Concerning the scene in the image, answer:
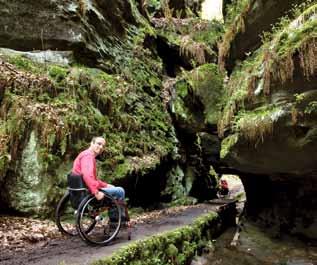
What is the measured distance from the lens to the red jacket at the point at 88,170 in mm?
5379

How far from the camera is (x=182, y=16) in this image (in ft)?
70.0

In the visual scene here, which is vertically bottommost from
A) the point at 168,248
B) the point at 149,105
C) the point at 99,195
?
the point at 168,248

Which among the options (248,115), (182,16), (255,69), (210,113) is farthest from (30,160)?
(182,16)

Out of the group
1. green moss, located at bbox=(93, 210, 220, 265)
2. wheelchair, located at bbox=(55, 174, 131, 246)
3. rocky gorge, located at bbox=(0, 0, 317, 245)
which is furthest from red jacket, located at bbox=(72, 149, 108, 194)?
rocky gorge, located at bbox=(0, 0, 317, 245)

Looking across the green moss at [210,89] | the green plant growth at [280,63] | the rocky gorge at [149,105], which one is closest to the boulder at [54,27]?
the rocky gorge at [149,105]

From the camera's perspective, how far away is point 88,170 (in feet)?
17.9

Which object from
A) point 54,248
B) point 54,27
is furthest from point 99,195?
point 54,27

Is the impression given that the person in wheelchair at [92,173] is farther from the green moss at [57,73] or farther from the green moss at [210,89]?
the green moss at [210,89]

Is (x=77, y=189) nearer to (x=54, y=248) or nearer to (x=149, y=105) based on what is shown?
(x=54, y=248)

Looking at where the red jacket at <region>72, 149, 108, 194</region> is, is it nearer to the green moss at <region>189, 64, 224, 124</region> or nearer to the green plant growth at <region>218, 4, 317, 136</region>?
the green plant growth at <region>218, 4, 317, 136</region>

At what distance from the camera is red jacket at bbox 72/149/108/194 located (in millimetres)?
5379

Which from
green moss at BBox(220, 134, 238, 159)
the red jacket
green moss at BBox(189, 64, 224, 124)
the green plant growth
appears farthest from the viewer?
green moss at BBox(189, 64, 224, 124)

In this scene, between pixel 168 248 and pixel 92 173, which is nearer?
pixel 92 173

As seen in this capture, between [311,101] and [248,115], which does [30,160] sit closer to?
[248,115]
